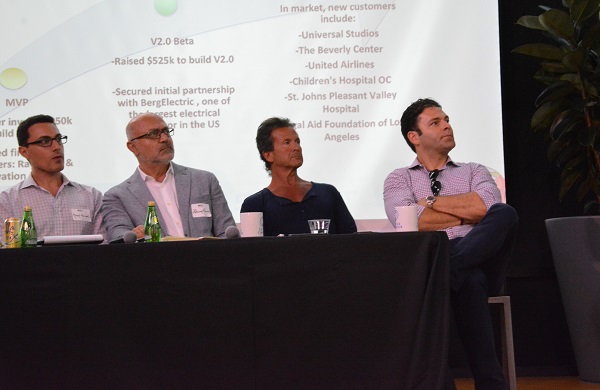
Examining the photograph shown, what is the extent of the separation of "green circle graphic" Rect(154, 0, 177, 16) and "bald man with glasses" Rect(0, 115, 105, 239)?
103 centimetres

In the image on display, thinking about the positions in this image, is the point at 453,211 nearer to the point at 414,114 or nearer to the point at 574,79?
the point at 414,114

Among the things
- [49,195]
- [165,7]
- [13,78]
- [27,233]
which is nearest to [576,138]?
[165,7]

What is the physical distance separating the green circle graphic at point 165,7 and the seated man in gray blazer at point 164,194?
954mm

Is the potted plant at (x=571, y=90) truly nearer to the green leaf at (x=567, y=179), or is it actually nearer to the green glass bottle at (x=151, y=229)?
the green leaf at (x=567, y=179)

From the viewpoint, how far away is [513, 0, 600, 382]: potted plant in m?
4.22

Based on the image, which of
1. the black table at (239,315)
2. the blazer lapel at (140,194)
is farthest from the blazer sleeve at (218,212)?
the black table at (239,315)

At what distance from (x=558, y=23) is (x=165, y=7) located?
2138 mm

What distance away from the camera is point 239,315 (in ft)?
8.48

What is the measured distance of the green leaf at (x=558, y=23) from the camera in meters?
4.19

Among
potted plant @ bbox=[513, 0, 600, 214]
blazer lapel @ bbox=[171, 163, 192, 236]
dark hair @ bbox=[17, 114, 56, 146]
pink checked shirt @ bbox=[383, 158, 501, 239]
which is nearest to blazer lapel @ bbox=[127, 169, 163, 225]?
blazer lapel @ bbox=[171, 163, 192, 236]

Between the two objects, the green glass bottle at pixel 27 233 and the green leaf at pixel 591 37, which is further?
the green leaf at pixel 591 37

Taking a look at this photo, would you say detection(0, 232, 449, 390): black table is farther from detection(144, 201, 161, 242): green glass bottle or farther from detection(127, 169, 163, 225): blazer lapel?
detection(127, 169, 163, 225): blazer lapel

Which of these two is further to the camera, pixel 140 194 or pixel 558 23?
pixel 558 23

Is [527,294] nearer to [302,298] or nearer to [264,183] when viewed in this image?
[264,183]
